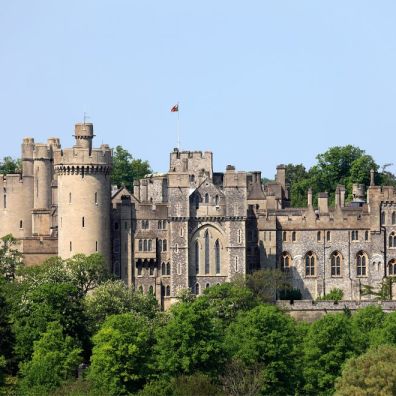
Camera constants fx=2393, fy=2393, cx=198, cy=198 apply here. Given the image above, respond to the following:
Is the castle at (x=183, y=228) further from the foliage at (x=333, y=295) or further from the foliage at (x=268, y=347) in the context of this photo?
the foliage at (x=268, y=347)

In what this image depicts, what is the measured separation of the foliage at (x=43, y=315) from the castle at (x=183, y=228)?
14.7m

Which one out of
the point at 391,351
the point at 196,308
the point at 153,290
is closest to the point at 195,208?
the point at 153,290

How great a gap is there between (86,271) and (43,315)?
46.8ft

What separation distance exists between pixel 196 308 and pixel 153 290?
22799 mm

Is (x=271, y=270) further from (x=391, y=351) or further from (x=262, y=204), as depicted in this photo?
(x=391, y=351)

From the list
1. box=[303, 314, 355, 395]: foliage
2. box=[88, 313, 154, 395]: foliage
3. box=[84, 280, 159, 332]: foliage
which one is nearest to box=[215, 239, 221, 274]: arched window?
box=[84, 280, 159, 332]: foliage

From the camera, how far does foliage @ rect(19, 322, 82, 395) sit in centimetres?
12569

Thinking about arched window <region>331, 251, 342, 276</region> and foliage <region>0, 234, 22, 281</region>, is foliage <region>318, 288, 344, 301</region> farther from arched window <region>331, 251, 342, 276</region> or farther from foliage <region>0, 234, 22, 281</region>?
foliage <region>0, 234, 22, 281</region>

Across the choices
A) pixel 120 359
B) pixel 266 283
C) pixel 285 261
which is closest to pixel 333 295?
pixel 285 261

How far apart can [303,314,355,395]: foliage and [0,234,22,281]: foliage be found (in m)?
25.2

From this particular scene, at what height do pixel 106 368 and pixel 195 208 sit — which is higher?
pixel 195 208

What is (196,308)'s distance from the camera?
13275 cm

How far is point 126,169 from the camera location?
641 feet

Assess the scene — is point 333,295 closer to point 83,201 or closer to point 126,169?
point 83,201
